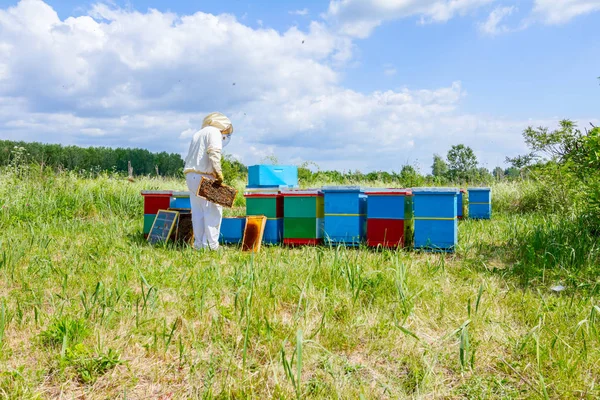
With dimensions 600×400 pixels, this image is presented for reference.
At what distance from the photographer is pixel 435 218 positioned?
534cm

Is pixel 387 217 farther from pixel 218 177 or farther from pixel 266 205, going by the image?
pixel 218 177

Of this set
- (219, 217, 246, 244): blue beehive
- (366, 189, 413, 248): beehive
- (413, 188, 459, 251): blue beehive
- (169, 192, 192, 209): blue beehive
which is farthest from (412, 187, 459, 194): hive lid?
(169, 192, 192, 209): blue beehive

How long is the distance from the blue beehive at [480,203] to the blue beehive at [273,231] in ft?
15.6

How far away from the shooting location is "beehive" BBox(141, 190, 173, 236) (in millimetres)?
6551

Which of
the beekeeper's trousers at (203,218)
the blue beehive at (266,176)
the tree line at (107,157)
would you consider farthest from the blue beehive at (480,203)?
the tree line at (107,157)

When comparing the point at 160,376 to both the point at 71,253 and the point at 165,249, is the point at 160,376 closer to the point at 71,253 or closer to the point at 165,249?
the point at 71,253

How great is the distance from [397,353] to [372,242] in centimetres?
295

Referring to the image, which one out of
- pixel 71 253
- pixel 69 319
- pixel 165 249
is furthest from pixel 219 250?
pixel 69 319

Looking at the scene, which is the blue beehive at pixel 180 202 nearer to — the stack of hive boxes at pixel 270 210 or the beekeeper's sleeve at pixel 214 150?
the stack of hive boxes at pixel 270 210

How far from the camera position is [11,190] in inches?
340

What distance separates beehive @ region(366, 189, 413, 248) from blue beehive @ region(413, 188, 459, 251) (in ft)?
0.50

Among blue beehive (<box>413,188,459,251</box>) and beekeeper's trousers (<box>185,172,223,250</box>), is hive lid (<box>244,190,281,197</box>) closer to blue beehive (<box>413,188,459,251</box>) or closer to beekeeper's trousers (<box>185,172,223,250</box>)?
beekeeper's trousers (<box>185,172,223,250</box>)

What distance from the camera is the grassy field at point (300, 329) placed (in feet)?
7.61

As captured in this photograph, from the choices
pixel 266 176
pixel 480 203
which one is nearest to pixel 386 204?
pixel 266 176
